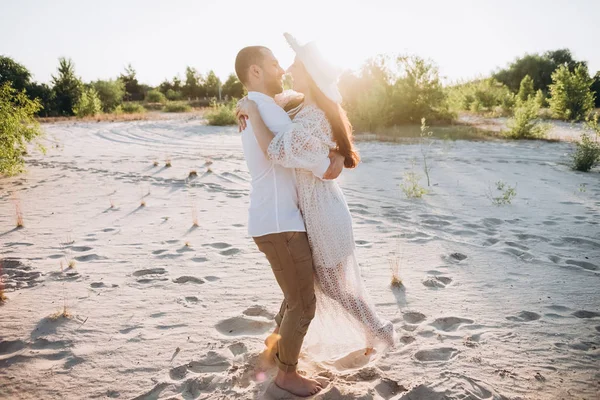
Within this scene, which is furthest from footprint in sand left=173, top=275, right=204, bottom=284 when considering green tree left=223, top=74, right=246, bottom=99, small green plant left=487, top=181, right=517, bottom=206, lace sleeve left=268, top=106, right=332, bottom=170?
green tree left=223, top=74, right=246, bottom=99

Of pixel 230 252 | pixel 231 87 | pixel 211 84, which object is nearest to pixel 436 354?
pixel 230 252

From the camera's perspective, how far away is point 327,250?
7.53ft

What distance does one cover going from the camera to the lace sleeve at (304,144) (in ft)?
6.46

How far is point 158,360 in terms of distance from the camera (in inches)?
110

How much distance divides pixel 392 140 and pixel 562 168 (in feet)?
15.5

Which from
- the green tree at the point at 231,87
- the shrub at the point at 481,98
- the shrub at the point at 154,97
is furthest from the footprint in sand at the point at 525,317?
the green tree at the point at 231,87

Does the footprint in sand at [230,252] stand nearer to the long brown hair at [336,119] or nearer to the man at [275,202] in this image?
the man at [275,202]

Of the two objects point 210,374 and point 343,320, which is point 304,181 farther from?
point 210,374

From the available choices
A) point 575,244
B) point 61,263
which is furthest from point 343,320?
point 575,244

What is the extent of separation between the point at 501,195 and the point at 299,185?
17.9 feet

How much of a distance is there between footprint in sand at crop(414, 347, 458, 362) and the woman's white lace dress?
0.36 meters

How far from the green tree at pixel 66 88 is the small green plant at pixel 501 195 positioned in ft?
109

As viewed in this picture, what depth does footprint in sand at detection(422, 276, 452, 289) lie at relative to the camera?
12.5 feet

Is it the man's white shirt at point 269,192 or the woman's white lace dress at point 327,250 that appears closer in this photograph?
the woman's white lace dress at point 327,250
